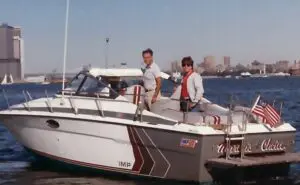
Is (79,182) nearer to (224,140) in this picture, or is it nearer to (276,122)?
(224,140)

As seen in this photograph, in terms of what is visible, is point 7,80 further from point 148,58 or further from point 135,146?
point 135,146

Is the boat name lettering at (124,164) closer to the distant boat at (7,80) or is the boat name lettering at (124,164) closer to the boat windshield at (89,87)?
the boat windshield at (89,87)

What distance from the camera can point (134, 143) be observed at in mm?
13344

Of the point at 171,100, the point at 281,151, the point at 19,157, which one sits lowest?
the point at 19,157

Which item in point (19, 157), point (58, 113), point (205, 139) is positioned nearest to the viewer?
point (205, 139)

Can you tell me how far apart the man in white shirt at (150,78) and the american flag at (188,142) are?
209 cm

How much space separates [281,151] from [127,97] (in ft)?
12.5

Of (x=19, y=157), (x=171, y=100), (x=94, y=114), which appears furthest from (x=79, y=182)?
(x=19, y=157)

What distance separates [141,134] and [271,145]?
9.40ft

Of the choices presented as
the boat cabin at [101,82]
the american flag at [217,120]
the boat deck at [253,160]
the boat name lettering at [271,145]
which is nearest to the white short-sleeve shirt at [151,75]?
the boat cabin at [101,82]

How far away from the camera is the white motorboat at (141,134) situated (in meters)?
12.8

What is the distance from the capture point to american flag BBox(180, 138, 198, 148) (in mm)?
12609

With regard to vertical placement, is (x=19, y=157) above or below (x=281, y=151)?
below

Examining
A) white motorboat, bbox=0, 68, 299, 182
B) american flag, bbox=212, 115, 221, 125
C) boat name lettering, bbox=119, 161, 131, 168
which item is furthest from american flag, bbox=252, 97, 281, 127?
boat name lettering, bbox=119, 161, 131, 168
